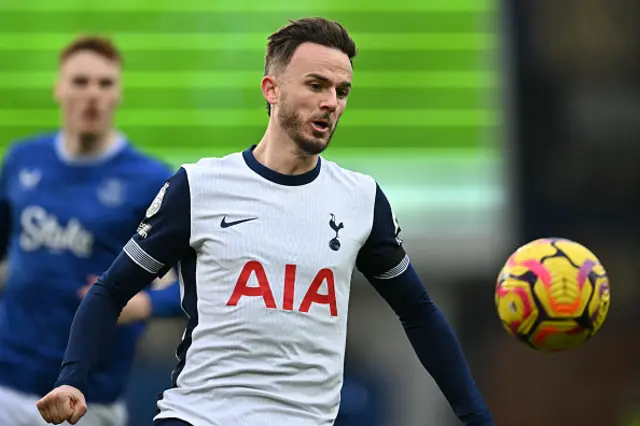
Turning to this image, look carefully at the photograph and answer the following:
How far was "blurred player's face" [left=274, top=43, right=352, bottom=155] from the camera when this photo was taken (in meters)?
5.27

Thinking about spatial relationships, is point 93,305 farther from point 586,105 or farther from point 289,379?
point 586,105

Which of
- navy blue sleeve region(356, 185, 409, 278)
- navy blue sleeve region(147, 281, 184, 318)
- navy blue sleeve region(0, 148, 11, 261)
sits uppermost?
navy blue sleeve region(356, 185, 409, 278)

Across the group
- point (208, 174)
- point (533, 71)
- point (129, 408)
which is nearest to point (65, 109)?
point (208, 174)

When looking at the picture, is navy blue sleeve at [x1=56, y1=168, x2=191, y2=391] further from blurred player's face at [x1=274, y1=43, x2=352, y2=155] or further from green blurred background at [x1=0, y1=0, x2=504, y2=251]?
green blurred background at [x1=0, y1=0, x2=504, y2=251]

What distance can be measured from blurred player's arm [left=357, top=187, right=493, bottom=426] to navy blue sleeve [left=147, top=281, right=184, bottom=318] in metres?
1.66

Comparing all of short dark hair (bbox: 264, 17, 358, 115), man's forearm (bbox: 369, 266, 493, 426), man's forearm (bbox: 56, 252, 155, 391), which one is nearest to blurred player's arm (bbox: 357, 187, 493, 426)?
man's forearm (bbox: 369, 266, 493, 426)

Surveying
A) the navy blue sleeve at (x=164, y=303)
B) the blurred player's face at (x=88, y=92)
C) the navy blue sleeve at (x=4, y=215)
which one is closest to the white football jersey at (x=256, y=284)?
the navy blue sleeve at (x=164, y=303)

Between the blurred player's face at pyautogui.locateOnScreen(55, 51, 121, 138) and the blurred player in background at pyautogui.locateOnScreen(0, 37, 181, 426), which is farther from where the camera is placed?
the blurred player's face at pyautogui.locateOnScreen(55, 51, 121, 138)

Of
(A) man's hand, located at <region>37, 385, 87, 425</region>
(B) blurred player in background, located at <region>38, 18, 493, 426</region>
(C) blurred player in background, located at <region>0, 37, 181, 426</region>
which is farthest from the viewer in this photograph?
(C) blurred player in background, located at <region>0, 37, 181, 426</region>

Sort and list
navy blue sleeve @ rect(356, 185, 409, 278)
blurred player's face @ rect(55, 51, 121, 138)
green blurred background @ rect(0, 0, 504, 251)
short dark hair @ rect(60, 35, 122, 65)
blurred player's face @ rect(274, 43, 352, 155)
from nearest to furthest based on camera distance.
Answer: blurred player's face @ rect(274, 43, 352, 155)
navy blue sleeve @ rect(356, 185, 409, 278)
blurred player's face @ rect(55, 51, 121, 138)
short dark hair @ rect(60, 35, 122, 65)
green blurred background @ rect(0, 0, 504, 251)

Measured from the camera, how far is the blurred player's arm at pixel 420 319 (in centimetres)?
546

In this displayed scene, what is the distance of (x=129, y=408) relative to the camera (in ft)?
39.8

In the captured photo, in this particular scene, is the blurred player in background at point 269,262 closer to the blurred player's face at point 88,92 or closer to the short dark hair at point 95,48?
the blurred player's face at point 88,92

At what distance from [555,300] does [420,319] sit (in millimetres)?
767
